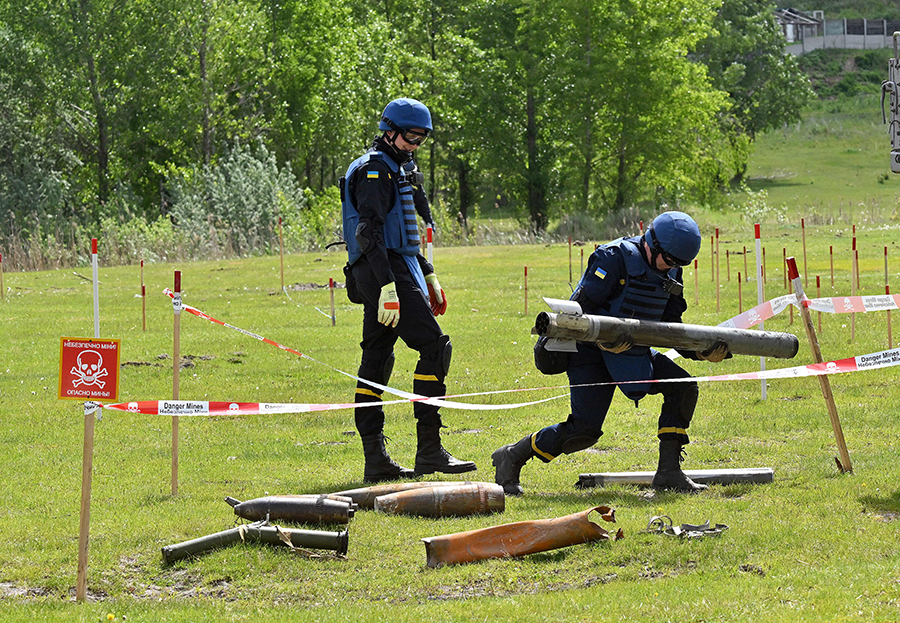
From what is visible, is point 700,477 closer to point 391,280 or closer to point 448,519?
point 448,519

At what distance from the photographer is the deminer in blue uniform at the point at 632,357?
767 centimetres

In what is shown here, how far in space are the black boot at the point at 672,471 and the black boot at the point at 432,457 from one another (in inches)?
57.5

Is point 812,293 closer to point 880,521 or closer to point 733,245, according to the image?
point 733,245

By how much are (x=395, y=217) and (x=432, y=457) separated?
1748mm

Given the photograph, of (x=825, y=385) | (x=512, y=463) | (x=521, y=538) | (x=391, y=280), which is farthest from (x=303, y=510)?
(x=825, y=385)

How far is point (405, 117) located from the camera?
8445 millimetres

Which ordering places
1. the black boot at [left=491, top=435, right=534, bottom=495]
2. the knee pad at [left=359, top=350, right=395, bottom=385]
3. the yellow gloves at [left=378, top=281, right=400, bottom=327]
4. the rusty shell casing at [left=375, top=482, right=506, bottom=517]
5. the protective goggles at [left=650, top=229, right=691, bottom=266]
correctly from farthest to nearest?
the knee pad at [left=359, top=350, right=395, bottom=385], the yellow gloves at [left=378, top=281, right=400, bottom=327], the black boot at [left=491, top=435, right=534, bottom=495], the protective goggles at [left=650, top=229, right=691, bottom=266], the rusty shell casing at [left=375, top=482, right=506, bottom=517]

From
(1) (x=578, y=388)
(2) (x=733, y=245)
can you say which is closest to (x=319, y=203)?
(2) (x=733, y=245)

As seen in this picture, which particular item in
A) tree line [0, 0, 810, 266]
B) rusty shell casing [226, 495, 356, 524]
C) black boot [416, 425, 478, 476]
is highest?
A: tree line [0, 0, 810, 266]

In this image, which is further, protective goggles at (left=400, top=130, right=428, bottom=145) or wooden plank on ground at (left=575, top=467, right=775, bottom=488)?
protective goggles at (left=400, top=130, right=428, bottom=145)

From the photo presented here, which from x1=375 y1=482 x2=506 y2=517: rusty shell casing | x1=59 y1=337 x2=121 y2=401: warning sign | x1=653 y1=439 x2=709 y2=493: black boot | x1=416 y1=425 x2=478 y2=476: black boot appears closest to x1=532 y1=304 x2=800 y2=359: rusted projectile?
x1=653 y1=439 x2=709 y2=493: black boot

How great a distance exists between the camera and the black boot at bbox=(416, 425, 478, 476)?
8641mm

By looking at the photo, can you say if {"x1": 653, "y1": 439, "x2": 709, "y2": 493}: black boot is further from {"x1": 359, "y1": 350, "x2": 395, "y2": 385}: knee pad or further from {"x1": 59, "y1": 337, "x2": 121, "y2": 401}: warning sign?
{"x1": 59, "y1": 337, "x2": 121, "y2": 401}: warning sign

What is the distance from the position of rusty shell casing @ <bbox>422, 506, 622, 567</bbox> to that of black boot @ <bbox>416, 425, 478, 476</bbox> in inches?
78.6
